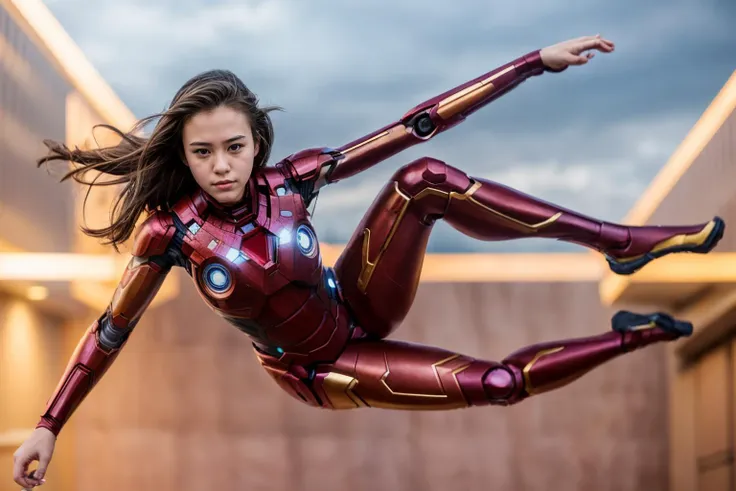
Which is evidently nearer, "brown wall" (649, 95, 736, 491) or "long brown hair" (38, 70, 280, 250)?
"long brown hair" (38, 70, 280, 250)

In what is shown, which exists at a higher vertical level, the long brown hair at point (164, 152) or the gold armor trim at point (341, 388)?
the long brown hair at point (164, 152)

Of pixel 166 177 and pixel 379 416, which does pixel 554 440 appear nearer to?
pixel 379 416

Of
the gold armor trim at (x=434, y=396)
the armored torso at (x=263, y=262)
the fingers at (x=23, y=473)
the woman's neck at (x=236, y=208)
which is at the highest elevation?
the woman's neck at (x=236, y=208)

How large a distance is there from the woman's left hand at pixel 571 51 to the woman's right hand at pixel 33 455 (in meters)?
1.37

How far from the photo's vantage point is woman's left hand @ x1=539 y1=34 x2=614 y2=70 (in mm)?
2057

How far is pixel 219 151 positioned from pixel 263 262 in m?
0.26

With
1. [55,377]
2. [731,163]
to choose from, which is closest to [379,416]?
[55,377]

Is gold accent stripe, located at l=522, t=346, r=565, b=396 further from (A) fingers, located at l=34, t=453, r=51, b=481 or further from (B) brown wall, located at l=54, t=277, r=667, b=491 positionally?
(B) brown wall, located at l=54, t=277, r=667, b=491

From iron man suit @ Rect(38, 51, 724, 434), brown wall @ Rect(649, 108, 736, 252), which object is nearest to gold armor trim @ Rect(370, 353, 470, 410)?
iron man suit @ Rect(38, 51, 724, 434)

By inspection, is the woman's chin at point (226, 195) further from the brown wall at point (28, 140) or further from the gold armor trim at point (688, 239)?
the brown wall at point (28, 140)

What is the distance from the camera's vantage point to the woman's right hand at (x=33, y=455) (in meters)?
2.02

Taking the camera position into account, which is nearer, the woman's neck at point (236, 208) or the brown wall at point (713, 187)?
the woman's neck at point (236, 208)

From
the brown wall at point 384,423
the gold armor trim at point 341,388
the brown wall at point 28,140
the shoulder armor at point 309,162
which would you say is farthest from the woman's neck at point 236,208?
the brown wall at point 384,423

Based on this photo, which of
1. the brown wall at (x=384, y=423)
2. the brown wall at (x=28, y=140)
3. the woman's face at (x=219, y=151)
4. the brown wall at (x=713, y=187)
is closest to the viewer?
the woman's face at (x=219, y=151)
